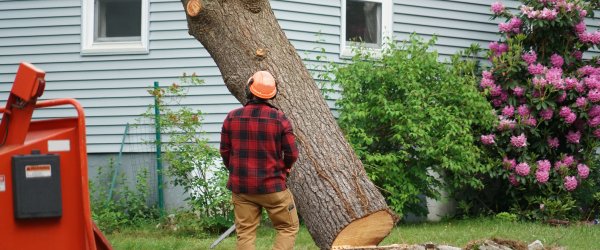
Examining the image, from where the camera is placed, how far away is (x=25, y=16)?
11.6 meters

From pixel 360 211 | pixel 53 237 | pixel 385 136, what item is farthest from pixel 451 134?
pixel 53 237

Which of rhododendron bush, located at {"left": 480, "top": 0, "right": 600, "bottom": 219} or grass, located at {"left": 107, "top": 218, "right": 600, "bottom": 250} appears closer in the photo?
grass, located at {"left": 107, "top": 218, "right": 600, "bottom": 250}

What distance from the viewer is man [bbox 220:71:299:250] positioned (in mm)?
6352

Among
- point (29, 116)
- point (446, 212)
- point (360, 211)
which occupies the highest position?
point (29, 116)

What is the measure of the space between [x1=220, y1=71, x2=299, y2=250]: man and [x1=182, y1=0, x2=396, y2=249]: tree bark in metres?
0.55

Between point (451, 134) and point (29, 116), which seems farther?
point (451, 134)

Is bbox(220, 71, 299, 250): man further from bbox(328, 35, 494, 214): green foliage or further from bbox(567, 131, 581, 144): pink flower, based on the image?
bbox(567, 131, 581, 144): pink flower

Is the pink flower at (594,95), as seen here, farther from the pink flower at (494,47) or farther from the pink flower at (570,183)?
the pink flower at (494,47)

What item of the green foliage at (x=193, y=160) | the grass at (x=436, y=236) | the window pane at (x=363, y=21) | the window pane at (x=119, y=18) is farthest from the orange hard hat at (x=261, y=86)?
the window pane at (x=363, y=21)

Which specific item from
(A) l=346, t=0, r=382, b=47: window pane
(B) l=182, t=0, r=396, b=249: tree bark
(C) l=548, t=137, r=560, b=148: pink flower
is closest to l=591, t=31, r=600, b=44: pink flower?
(C) l=548, t=137, r=560, b=148: pink flower

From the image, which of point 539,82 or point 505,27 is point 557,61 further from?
point 505,27

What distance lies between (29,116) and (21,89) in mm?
143

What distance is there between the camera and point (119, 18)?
37.6ft

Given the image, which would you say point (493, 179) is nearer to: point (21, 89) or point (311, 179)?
point (311, 179)
